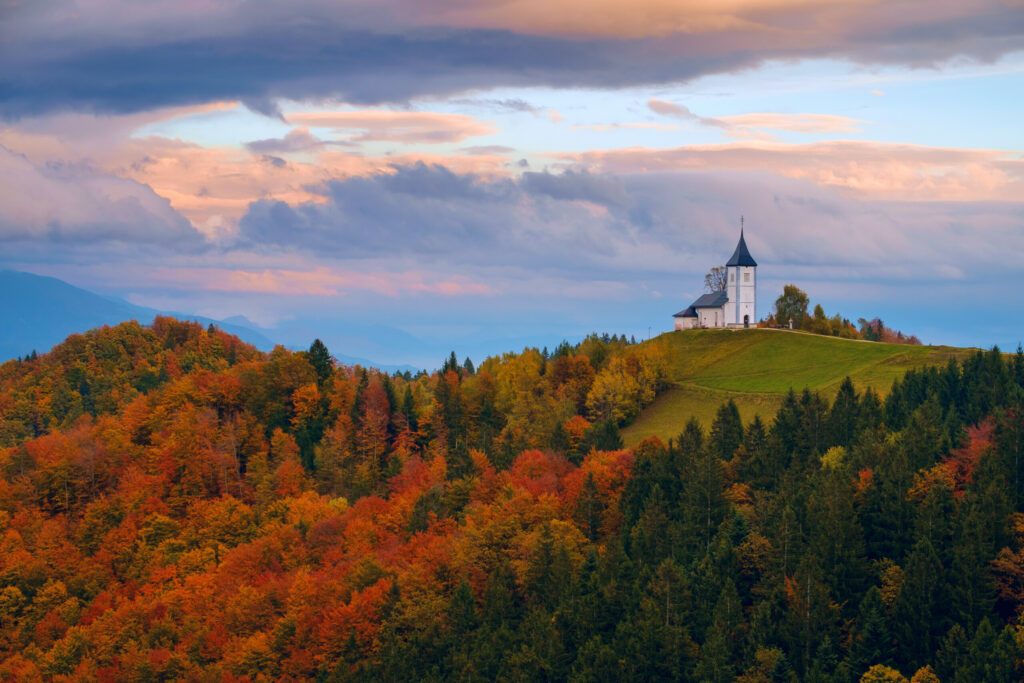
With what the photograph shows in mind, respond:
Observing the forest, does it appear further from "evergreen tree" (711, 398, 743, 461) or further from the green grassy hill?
the green grassy hill

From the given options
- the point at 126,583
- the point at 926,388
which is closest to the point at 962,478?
the point at 926,388

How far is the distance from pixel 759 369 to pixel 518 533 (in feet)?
221

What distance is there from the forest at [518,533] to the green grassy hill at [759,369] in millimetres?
5601

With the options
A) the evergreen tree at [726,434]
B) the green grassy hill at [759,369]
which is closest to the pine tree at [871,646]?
the evergreen tree at [726,434]

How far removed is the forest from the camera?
275 feet

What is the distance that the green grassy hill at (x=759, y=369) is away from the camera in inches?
5827

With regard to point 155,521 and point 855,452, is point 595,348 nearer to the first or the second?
point 155,521

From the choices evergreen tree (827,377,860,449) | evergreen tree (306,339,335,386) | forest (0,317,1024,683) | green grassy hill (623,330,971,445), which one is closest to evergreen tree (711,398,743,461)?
forest (0,317,1024,683)

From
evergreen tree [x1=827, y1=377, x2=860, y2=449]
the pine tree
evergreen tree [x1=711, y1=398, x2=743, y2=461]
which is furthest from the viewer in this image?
evergreen tree [x1=711, y1=398, x2=743, y2=461]

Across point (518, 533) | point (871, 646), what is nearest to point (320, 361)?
point (518, 533)

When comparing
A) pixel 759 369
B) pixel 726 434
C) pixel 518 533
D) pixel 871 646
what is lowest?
pixel 871 646

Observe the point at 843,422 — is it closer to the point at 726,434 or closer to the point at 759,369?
the point at 726,434

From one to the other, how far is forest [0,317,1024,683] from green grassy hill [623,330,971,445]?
560cm

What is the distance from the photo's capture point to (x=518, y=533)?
110 m
